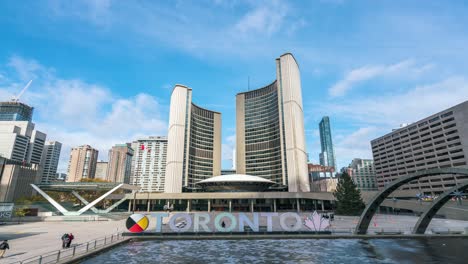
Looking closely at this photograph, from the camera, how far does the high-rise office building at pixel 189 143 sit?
129 m

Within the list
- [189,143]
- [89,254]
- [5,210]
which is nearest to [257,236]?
[89,254]

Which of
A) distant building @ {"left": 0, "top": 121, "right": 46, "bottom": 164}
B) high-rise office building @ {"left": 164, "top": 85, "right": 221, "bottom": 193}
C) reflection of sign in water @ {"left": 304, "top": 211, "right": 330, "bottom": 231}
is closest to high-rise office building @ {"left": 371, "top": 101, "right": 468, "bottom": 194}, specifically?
reflection of sign in water @ {"left": 304, "top": 211, "right": 330, "bottom": 231}

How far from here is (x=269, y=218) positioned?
31094 mm

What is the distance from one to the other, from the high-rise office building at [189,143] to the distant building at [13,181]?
226ft

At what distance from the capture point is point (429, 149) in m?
132

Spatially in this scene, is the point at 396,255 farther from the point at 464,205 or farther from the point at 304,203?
the point at 304,203

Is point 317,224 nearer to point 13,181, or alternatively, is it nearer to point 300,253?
point 300,253

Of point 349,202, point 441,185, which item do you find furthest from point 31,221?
Result: point 441,185

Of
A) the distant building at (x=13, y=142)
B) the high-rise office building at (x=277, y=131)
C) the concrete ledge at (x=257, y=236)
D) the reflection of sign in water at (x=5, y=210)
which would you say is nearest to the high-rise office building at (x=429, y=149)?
the high-rise office building at (x=277, y=131)

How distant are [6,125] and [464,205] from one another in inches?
10673

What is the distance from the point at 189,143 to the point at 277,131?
5163 centimetres

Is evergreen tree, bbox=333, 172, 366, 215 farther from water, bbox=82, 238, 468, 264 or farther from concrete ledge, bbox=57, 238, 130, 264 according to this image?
concrete ledge, bbox=57, 238, 130, 264

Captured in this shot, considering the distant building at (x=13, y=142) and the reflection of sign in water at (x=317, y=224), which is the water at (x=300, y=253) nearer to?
the reflection of sign in water at (x=317, y=224)

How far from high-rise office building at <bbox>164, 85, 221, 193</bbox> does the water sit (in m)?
105
